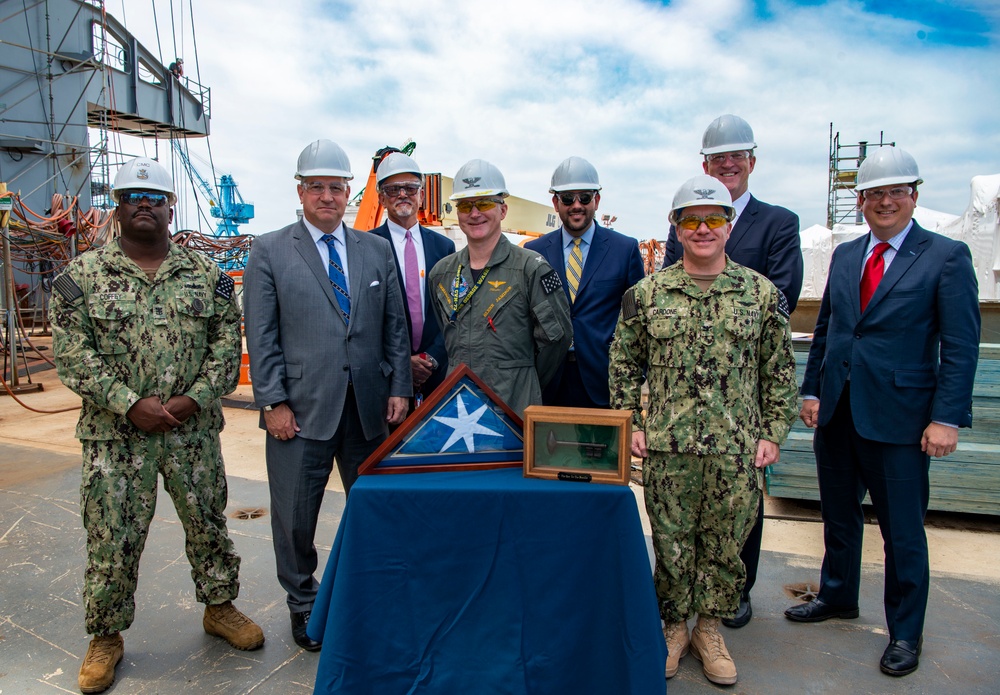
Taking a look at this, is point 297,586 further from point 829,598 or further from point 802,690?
point 829,598

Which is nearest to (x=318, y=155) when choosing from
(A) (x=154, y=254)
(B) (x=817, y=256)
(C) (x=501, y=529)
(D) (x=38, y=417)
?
(A) (x=154, y=254)

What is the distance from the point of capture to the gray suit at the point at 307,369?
289 cm

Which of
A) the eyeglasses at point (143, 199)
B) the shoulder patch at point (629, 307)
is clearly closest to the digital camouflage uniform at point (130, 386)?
the eyeglasses at point (143, 199)

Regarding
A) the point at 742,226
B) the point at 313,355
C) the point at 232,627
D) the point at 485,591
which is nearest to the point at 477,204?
the point at 313,355

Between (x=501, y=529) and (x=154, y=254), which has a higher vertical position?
(x=154, y=254)

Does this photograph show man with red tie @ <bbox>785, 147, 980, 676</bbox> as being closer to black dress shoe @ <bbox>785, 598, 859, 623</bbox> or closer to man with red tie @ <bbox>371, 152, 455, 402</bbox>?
black dress shoe @ <bbox>785, 598, 859, 623</bbox>

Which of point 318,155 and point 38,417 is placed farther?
point 38,417

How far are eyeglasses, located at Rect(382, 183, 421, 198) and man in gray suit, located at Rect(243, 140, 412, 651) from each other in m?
0.65

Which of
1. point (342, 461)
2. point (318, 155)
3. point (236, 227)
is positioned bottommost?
point (342, 461)

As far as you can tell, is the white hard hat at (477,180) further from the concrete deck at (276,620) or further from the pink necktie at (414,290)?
the concrete deck at (276,620)

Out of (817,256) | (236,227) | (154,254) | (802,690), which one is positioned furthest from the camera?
(236,227)

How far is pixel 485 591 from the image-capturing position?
7.36 ft

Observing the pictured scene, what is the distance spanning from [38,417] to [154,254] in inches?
261

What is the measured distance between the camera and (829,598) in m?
3.23
